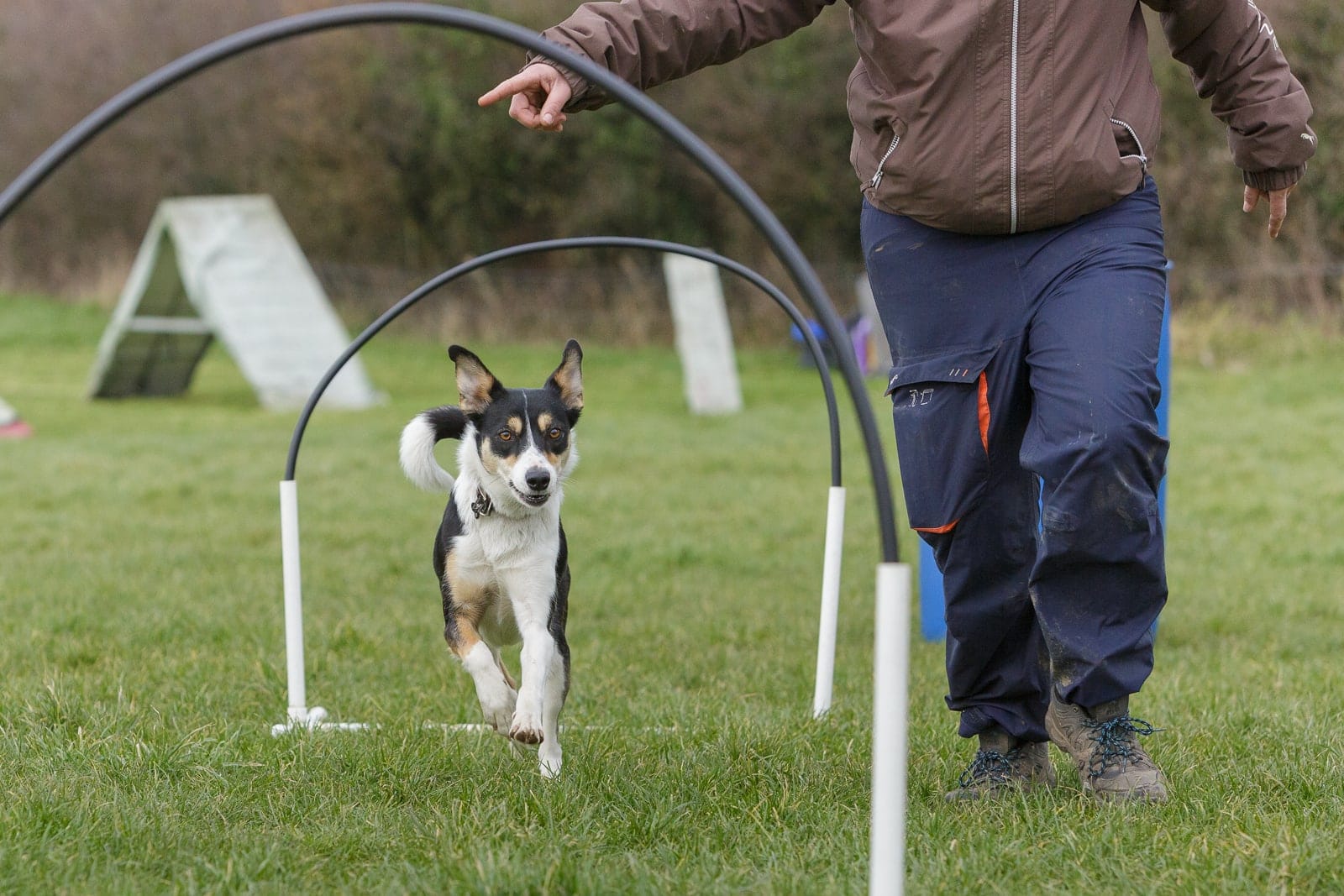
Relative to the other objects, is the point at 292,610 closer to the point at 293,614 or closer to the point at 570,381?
the point at 293,614

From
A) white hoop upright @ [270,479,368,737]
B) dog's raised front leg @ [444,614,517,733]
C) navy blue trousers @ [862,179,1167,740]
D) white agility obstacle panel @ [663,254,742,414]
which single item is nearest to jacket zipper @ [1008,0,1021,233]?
navy blue trousers @ [862,179,1167,740]

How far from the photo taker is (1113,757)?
3072 millimetres

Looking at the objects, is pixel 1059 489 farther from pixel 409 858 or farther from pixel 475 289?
pixel 475 289

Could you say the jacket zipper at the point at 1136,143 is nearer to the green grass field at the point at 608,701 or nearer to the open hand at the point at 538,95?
the open hand at the point at 538,95

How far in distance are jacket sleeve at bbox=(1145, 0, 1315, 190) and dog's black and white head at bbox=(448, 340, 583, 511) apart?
1.74 metres

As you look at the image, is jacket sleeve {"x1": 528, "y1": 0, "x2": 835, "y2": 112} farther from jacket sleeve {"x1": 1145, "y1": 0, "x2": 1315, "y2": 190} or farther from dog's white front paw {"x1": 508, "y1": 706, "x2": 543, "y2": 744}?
dog's white front paw {"x1": 508, "y1": 706, "x2": 543, "y2": 744}

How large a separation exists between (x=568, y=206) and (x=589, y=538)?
1668cm

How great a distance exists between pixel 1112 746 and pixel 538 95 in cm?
192

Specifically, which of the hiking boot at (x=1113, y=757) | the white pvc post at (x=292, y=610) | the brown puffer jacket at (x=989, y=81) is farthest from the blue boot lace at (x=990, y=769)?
the white pvc post at (x=292, y=610)

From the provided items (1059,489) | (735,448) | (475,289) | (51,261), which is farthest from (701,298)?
(51,261)

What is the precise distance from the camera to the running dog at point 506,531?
11.6ft

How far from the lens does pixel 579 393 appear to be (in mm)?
3857

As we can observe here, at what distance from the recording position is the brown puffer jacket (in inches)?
115

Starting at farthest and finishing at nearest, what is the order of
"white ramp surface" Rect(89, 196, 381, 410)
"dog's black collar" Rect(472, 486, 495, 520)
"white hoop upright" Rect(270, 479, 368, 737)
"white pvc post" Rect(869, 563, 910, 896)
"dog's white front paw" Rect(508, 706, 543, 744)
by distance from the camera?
"white ramp surface" Rect(89, 196, 381, 410) < "white hoop upright" Rect(270, 479, 368, 737) < "dog's black collar" Rect(472, 486, 495, 520) < "dog's white front paw" Rect(508, 706, 543, 744) < "white pvc post" Rect(869, 563, 910, 896)
